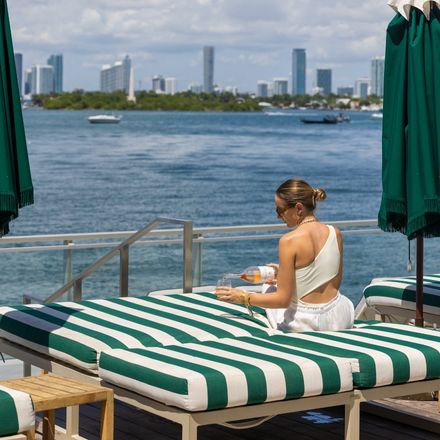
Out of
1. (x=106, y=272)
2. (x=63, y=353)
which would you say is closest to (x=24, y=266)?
(x=106, y=272)

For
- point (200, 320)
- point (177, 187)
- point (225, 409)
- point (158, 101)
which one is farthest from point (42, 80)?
point (225, 409)

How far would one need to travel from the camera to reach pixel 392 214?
6.65 metres

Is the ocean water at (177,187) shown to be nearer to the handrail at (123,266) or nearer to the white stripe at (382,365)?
the handrail at (123,266)

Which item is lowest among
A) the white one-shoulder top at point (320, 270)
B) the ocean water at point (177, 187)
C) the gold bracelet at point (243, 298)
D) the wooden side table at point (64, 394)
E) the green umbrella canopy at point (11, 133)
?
the ocean water at point (177, 187)

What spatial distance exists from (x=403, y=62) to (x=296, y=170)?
78.5 meters

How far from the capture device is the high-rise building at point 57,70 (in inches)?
6436

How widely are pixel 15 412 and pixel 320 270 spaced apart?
2.03 m

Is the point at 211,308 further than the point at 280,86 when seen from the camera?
No

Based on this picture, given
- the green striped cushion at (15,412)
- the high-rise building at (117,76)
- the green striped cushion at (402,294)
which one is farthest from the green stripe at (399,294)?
the high-rise building at (117,76)

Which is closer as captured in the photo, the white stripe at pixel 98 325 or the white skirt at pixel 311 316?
the white stripe at pixel 98 325

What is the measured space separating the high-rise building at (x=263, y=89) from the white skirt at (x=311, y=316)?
150507 millimetres

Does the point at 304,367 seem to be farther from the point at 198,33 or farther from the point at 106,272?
the point at 198,33

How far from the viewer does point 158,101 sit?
471ft

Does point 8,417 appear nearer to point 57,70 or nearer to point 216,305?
point 216,305
